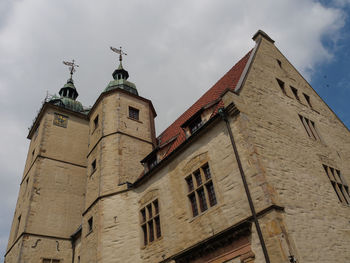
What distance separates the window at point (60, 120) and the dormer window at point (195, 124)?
1394 centimetres

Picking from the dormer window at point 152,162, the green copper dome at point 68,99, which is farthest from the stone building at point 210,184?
the green copper dome at point 68,99

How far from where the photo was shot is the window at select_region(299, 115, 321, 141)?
13613mm

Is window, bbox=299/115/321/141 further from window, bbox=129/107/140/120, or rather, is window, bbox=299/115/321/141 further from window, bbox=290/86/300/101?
window, bbox=129/107/140/120

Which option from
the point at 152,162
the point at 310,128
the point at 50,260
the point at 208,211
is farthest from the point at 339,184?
the point at 50,260

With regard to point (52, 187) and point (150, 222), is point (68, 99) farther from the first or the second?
point (150, 222)

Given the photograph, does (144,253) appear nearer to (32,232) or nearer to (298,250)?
(298,250)

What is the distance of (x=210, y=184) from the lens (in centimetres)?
1146

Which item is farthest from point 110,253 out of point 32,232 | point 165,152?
point 32,232

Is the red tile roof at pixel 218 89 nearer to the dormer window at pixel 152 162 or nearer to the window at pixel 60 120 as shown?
the dormer window at pixel 152 162

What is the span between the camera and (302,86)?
16469 mm

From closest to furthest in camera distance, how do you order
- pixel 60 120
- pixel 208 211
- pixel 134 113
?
pixel 208 211 → pixel 134 113 → pixel 60 120

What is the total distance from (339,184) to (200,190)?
18.1ft

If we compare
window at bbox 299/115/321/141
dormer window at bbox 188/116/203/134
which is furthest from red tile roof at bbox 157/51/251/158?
window at bbox 299/115/321/141

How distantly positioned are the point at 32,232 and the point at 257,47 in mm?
15927
